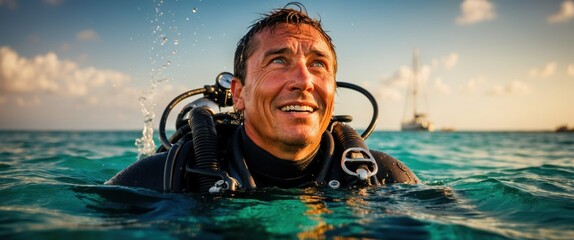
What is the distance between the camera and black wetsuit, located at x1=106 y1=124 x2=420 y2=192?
2928 millimetres

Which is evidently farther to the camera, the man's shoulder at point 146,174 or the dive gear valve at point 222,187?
the man's shoulder at point 146,174

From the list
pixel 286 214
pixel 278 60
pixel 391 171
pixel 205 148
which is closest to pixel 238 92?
pixel 278 60

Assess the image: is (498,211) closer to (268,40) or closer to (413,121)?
(268,40)

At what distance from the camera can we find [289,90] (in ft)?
9.30

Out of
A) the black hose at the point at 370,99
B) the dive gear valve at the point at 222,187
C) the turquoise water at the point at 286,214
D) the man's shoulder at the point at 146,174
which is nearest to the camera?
the turquoise water at the point at 286,214

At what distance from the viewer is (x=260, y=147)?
308 centimetres

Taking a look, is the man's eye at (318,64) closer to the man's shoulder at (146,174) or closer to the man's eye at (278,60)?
the man's eye at (278,60)

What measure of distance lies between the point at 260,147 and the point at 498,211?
1.83 m

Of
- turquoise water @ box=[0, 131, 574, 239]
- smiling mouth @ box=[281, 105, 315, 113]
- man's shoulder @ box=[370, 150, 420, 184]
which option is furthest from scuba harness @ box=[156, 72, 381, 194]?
smiling mouth @ box=[281, 105, 315, 113]

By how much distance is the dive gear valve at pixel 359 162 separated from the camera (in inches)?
118

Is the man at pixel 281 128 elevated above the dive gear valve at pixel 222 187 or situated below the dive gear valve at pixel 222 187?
above

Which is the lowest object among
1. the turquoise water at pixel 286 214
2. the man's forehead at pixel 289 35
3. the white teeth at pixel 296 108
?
the turquoise water at pixel 286 214

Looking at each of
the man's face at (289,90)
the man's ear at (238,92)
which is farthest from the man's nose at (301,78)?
the man's ear at (238,92)

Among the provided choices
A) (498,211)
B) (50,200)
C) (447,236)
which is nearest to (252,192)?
(447,236)
